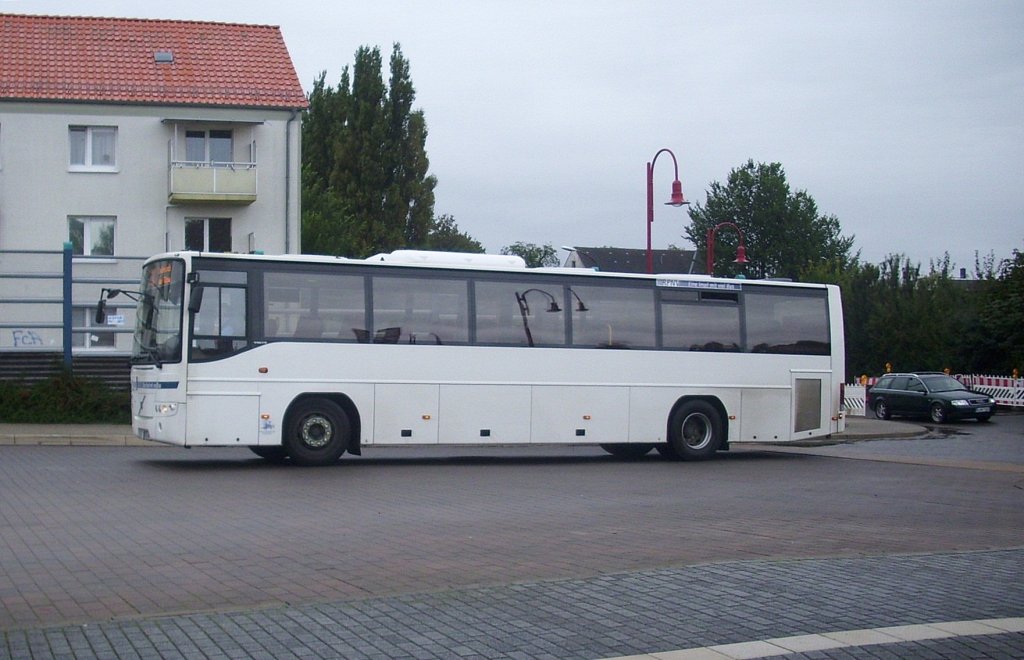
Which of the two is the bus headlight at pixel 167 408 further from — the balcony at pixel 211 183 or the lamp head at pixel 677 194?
the balcony at pixel 211 183

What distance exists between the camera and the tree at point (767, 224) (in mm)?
85438

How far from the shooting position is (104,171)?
3806 centimetres

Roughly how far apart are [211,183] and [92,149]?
404cm

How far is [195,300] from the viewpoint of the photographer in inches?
683

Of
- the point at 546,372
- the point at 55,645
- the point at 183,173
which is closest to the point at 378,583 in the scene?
the point at 55,645

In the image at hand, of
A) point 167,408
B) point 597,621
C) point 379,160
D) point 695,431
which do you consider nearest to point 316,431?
point 167,408

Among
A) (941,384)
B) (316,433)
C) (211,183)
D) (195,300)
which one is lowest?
(316,433)

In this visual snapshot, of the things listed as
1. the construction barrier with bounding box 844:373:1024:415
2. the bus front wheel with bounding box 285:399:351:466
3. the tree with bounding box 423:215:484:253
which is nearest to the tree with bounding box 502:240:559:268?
the tree with bounding box 423:215:484:253

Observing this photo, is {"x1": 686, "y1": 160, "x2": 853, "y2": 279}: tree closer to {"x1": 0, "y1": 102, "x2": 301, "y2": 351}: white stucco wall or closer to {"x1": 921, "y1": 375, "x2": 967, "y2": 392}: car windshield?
{"x1": 921, "y1": 375, "x2": 967, "y2": 392}: car windshield

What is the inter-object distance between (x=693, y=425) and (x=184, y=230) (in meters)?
23.1

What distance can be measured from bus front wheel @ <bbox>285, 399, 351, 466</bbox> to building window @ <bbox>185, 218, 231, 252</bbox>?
22.4 m

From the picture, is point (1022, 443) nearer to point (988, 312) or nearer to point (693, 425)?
point (693, 425)

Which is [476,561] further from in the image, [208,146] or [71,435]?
[208,146]

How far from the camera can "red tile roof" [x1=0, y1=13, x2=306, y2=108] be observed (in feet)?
125
